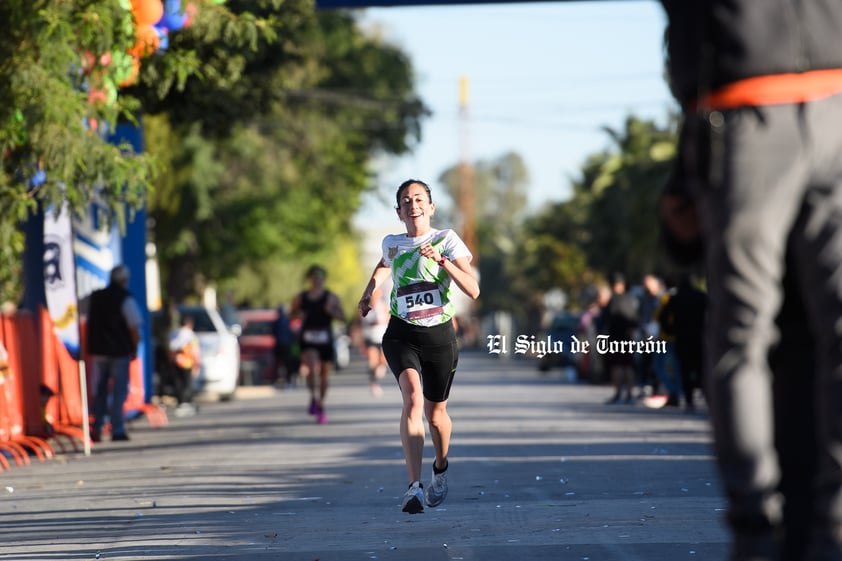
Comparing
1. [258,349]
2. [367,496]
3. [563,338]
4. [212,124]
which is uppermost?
[212,124]

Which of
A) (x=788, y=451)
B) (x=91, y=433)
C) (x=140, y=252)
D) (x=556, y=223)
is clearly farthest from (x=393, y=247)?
(x=556, y=223)

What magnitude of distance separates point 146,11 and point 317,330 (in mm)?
5986

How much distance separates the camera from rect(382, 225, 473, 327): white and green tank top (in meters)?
9.65

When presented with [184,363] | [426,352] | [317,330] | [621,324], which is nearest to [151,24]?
[317,330]

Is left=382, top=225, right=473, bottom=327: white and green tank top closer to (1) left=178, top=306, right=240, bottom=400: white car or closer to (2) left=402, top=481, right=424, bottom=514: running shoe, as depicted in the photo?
(2) left=402, top=481, right=424, bottom=514: running shoe

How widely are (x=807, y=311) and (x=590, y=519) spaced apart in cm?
493

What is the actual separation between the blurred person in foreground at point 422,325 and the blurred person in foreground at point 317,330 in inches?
395

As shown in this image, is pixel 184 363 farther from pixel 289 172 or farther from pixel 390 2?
pixel 289 172

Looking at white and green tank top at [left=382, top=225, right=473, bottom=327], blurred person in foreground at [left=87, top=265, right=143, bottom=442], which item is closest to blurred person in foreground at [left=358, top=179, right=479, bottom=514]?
white and green tank top at [left=382, top=225, right=473, bottom=327]

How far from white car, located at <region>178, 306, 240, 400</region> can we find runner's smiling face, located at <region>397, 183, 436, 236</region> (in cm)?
1791

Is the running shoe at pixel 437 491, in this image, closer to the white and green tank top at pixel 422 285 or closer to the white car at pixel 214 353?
the white and green tank top at pixel 422 285

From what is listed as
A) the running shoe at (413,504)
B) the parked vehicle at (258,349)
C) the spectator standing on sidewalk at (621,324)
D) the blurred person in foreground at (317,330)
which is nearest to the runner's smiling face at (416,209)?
the running shoe at (413,504)

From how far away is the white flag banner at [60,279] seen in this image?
683 inches

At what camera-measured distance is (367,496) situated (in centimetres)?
1058
